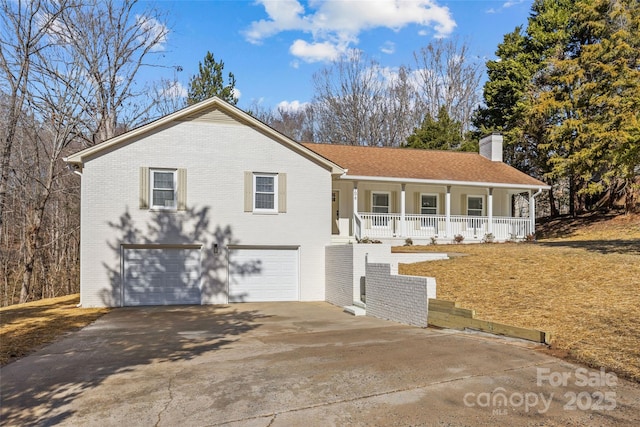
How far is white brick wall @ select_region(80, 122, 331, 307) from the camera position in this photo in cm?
1464

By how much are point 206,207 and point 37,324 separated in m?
6.06

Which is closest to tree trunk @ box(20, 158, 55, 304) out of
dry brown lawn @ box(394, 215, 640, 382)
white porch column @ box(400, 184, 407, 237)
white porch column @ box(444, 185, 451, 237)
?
white porch column @ box(400, 184, 407, 237)

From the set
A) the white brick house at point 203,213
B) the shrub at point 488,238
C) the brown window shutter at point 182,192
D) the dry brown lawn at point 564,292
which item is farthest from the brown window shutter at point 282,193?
the shrub at point 488,238

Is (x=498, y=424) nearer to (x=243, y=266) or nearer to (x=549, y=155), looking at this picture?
(x=243, y=266)

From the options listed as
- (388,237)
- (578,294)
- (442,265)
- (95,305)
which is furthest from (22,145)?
(578,294)

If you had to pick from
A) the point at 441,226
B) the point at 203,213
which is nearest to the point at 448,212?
the point at 441,226

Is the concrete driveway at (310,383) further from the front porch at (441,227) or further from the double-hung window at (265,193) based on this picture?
the front porch at (441,227)

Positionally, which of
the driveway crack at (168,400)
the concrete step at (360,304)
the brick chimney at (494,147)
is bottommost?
the concrete step at (360,304)

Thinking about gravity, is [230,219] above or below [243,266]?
above

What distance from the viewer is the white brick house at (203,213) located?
14.7 metres

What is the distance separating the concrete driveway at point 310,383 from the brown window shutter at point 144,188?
6.20m

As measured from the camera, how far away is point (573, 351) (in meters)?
6.68

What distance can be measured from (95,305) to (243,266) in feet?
15.9

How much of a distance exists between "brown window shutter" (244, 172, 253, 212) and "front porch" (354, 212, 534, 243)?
5477 mm
